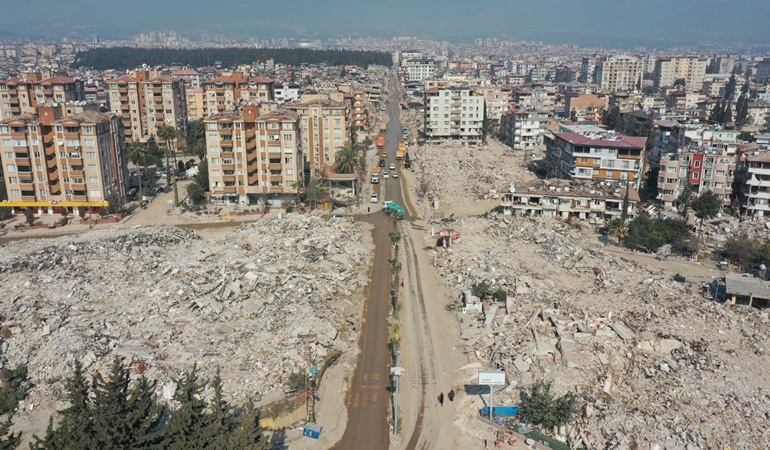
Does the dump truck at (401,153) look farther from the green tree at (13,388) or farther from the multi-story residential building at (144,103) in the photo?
the green tree at (13,388)

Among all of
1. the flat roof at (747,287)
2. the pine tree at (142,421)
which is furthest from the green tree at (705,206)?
the pine tree at (142,421)

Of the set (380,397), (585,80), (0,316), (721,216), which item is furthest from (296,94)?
(585,80)

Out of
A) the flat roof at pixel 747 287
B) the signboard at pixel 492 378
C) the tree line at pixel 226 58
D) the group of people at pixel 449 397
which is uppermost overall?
the tree line at pixel 226 58

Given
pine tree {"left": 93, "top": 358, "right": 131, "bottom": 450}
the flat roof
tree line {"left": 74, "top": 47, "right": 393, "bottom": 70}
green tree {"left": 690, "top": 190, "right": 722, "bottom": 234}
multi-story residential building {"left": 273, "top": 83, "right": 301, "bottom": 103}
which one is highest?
tree line {"left": 74, "top": 47, "right": 393, "bottom": 70}

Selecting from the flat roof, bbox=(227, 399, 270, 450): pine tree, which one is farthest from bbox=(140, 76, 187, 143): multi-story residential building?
bbox=(227, 399, 270, 450): pine tree

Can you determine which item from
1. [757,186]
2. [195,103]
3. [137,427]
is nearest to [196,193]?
[137,427]

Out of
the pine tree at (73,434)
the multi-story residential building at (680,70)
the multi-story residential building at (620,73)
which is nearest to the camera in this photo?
the pine tree at (73,434)

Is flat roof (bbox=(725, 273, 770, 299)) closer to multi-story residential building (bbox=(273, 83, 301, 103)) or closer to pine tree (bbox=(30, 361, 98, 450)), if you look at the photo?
pine tree (bbox=(30, 361, 98, 450))
